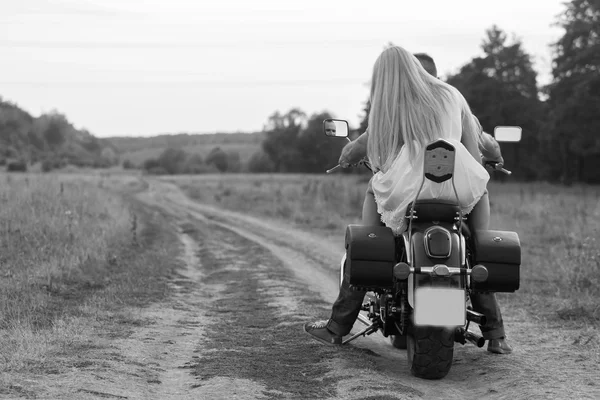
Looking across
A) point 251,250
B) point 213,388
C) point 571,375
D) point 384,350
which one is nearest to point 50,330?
point 213,388

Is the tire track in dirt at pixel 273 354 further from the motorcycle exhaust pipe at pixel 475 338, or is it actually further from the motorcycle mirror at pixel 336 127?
the motorcycle mirror at pixel 336 127

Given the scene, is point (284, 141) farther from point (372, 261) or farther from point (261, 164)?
point (372, 261)

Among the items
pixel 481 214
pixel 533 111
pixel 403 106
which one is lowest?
pixel 481 214

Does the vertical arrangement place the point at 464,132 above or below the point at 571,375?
above

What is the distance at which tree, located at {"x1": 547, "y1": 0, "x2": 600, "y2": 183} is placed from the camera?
44500 mm

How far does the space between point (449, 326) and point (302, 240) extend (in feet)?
38.3

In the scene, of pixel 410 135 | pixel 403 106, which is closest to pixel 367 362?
pixel 410 135

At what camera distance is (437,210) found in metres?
4.72

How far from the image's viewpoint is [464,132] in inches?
204

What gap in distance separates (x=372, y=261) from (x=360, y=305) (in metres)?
0.93

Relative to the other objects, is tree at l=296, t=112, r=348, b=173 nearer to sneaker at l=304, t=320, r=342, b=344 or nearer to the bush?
the bush

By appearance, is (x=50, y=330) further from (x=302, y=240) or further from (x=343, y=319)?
(x=302, y=240)

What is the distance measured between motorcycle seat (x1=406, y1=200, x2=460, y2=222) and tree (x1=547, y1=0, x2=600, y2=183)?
42330 millimetres

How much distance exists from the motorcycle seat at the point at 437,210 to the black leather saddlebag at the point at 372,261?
0.86 feet
